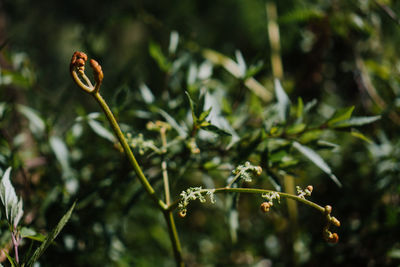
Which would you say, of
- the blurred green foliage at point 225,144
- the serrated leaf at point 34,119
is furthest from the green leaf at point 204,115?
the serrated leaf at point 34,119

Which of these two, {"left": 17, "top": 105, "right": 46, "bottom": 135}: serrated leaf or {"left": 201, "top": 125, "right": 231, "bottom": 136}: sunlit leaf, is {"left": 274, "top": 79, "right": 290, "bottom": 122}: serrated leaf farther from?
{"left": 17, "top": 105, "right": 46, "bottom": 135}: serrated leaf

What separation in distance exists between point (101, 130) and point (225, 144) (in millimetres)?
212

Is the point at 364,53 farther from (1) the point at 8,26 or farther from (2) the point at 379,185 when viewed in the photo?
(1) the point at 8,26

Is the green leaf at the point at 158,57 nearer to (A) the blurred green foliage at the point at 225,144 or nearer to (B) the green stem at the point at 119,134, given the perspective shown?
(A) the blurred green foliage at the point at 225,144

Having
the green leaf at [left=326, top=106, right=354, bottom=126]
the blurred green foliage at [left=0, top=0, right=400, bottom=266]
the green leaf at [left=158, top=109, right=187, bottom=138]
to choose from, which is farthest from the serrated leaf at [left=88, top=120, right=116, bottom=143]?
the green leaf at [left=326, top=106, right=354, bottom=126]

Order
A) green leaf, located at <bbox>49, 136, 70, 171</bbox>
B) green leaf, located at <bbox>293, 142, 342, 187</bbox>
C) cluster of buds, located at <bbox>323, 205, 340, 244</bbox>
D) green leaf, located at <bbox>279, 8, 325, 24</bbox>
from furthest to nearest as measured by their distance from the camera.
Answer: green leaf, located at <bbox>279, 8, 325, 24</bbox> < green leaf, located at <bbox>49, 136, 70, 171</bbox> < green leaf, located at <bbox>293, 142, 342, 187</bbox> < cluster of buds, located at <bbox>323, 205, 340, 244</bbox>

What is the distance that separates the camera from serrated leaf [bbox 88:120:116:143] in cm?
52

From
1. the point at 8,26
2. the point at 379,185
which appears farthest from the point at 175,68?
the point at 8,26

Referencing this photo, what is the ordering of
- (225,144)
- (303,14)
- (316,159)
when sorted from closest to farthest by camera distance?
1. (316,159)
2. (225,144)
3. (303,14)

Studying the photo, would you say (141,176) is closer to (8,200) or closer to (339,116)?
(8,200)

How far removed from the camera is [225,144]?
560mm

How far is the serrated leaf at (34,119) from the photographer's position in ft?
1.89

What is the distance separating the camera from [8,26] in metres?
0.92

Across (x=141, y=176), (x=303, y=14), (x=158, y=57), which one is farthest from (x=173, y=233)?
(x=303, y=14)
